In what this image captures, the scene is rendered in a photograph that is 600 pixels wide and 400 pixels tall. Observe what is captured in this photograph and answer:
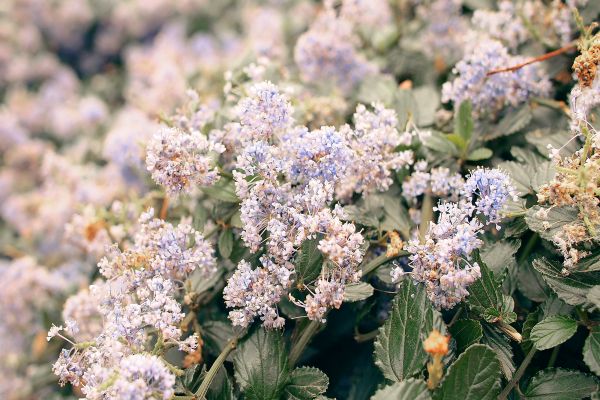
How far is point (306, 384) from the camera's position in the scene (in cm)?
118

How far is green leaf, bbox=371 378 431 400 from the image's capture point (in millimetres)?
1015

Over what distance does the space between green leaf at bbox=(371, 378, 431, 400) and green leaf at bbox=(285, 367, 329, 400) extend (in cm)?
16

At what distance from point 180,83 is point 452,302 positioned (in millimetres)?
1657

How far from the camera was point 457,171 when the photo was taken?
1.45m

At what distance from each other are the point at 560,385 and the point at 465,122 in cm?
65

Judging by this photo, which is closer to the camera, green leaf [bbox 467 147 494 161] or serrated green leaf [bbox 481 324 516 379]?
serrated green leaf [bbox 481 324 516 379]

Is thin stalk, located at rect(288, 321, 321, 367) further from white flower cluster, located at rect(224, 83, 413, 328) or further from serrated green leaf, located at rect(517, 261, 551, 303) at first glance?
serrated green leaf, located at rect(517, 261, 551, 303)

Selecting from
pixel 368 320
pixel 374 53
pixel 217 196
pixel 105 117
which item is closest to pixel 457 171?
pixel 368 320

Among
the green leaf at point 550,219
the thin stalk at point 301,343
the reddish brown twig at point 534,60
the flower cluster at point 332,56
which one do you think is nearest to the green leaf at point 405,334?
the thin stalk at point 301,343

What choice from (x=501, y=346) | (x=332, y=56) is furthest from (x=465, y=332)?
(x=332, y=56)

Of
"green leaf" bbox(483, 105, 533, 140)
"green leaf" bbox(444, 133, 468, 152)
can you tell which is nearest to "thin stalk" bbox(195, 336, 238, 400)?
"green leaf" bbox(444, 133, 468, 152)

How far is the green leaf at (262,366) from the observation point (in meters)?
1.18

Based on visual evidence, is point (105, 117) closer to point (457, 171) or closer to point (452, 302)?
point (457, 171)

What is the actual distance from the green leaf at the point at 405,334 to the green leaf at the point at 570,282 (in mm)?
232
